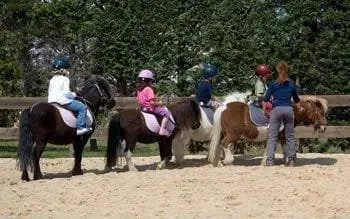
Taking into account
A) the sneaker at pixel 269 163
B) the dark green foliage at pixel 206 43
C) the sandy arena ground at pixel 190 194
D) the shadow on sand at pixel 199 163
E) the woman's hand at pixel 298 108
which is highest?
the dark green foliage at pixel 206 43

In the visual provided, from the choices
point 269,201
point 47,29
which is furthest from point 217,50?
point 269,201

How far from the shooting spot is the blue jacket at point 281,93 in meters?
10.7

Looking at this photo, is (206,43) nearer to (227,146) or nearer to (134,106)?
(134,106)

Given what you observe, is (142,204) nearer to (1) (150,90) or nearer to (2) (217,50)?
(1) (150,90)

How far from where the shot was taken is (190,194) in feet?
27.0

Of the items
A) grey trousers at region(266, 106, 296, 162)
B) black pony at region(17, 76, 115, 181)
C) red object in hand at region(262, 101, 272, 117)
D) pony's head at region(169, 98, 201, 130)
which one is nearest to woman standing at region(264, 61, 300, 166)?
grey trousers at region(266, 106, 296, 162)

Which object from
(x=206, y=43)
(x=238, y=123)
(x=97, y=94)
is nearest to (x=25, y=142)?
(x=97, y=94)

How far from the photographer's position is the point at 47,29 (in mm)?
30906

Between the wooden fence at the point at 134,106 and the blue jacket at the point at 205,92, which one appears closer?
the blue jacket at the point at 205,92

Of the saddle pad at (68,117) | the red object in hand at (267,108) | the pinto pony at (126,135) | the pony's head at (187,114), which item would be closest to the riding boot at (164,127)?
the pinto pony at (126,135)

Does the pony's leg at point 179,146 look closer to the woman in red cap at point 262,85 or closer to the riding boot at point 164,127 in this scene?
the riding boot at point 164,127

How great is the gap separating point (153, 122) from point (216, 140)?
1.30 meters

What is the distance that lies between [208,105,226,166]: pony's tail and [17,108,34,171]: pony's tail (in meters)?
3.30

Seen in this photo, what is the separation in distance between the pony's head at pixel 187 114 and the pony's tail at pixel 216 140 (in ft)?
1.07
